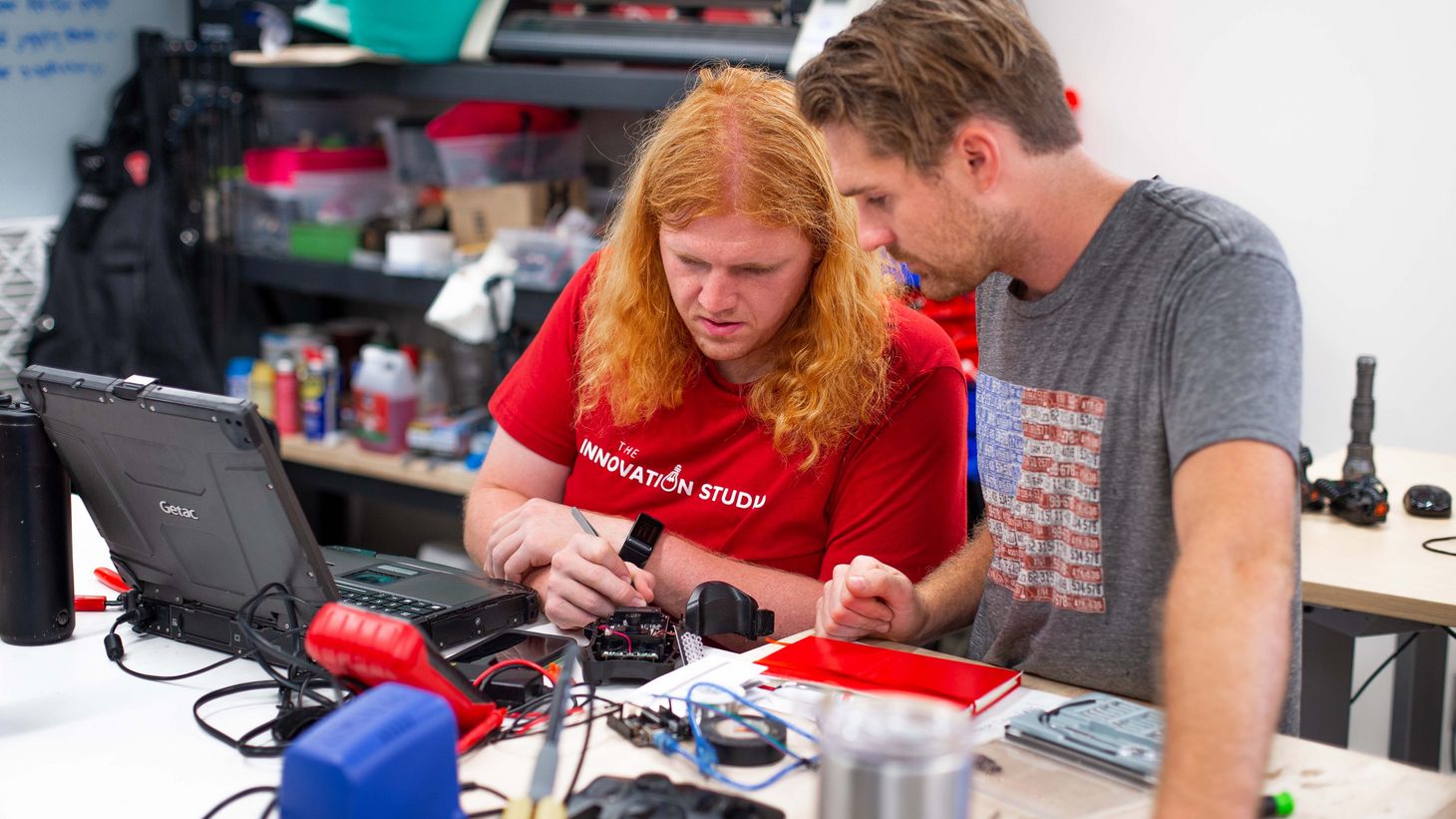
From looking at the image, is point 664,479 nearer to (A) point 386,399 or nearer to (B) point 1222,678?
(B) point 1222,678

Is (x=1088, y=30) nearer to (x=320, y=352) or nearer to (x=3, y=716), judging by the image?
(x=320, y=352)

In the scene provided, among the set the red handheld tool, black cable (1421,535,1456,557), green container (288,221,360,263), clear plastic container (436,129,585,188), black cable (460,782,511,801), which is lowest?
black cable (1421,535,1456,557)

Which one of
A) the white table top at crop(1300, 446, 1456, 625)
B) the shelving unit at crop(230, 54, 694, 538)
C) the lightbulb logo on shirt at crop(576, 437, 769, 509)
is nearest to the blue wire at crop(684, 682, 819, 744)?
the lightbulb logo on shirt at crop(576, 437, 769, 509)

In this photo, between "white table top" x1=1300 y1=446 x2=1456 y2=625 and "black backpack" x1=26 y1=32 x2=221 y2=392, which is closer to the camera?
"white table top" x1=1300 y1=446 x2=1456 y2=625

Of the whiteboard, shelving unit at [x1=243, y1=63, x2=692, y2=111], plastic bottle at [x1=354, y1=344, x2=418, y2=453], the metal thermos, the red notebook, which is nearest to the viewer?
the metal thermos

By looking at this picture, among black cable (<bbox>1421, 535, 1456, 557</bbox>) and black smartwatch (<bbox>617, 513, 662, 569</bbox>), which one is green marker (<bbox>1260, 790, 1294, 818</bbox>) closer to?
black smartwatch (<bbox>617, 513, 662, 569</bbox>)

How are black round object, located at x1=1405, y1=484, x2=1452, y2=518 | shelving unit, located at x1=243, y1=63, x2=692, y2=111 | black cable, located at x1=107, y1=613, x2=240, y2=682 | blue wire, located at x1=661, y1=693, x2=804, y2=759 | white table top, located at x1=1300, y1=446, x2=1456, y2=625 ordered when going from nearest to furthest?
blue wire, located at x1=661, y1=693, x2=804, y2=759
black cable, located at x1=107, y1=613, x2=240, y2=682
white table top, located at x1=1300, y1=446, x2=1456, y2=625
black round object, located at x1=1405, y1=484, x2=1452, y2=518
shelving unit, located at x1=243, y1=63, x2=692, y2=111

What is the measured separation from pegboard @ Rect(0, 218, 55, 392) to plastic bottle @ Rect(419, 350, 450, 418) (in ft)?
3.21

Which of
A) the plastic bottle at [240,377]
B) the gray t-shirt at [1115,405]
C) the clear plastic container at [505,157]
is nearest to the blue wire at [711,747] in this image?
the gray t-shirt at [1115,405]

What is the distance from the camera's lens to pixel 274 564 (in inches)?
51.0

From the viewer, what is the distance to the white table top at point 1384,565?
1.81 metres

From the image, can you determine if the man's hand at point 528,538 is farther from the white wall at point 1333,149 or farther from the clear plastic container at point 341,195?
the clear plastic container at point 341,195

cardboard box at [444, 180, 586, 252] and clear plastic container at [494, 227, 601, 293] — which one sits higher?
cardboard box at [444, 180, 586, 252]

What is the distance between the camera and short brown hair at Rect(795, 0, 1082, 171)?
1166 millimetres
